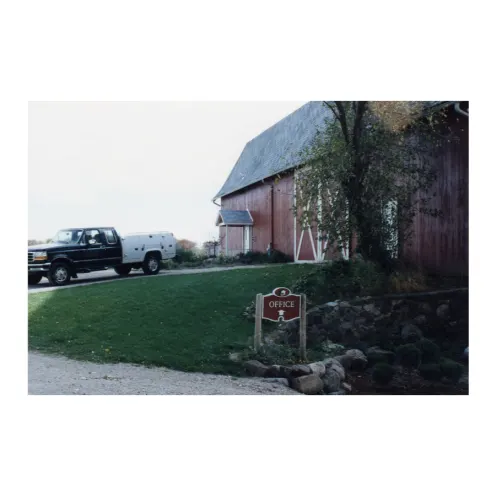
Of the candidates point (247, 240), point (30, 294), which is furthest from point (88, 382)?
point (247, 240)

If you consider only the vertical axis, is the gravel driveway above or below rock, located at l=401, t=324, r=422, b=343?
below

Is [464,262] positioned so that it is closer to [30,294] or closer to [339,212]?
[339,212]

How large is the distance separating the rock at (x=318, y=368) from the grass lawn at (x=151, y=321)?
0.84m

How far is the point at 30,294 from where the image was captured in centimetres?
571

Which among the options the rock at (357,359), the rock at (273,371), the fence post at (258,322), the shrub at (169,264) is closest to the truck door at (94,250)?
the shrub at (169,264)

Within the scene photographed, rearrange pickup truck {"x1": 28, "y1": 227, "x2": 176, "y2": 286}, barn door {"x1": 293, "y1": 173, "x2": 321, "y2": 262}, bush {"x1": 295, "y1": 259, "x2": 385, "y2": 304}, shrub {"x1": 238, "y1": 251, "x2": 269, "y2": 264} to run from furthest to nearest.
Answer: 1. shrub {"x1": 238, "y1": 251, "x2": 269, "y2": 264}
2. barn door {"x1": 293, "y1": 173, "x2": 321, "y2": 262}
3. bush {"x1": 295, "y1": 259, "x2": 385, "y2": 304}
4. pickup truck {"x1": 28, "y1": 227, "x2": 176, "y2": 286}

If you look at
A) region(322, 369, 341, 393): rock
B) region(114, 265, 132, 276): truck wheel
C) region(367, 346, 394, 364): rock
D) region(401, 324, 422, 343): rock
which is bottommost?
region(322, 369, 341, 393): rock

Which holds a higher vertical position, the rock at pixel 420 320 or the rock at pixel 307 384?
the rock at pixel 420 320

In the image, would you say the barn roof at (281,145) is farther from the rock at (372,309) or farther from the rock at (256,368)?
the rock at (372,309)

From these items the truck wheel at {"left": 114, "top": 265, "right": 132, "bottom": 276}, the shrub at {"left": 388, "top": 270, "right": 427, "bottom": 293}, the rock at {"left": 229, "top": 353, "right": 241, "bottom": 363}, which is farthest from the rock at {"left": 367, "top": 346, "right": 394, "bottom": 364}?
the truck wheel at {"left": 114, "top": 265, "right": 132, "bottom": 276}

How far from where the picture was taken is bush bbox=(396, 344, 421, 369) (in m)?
5.97

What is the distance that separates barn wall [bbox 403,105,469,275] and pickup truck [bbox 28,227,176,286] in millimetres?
3717

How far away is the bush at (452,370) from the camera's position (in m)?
5.60

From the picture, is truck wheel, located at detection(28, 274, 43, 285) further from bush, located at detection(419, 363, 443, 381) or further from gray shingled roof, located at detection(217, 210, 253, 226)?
bush, located at detection(419, 363, 443, 381)
